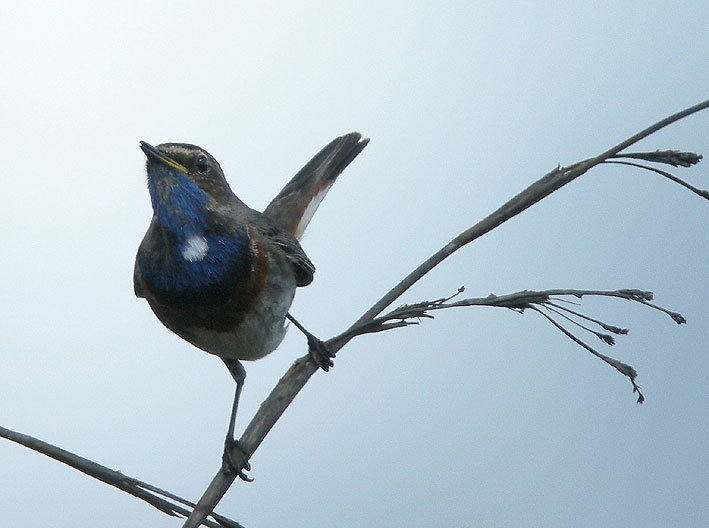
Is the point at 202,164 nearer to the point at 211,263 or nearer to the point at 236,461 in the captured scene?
the point at 211,263

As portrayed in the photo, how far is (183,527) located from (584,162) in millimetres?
1087

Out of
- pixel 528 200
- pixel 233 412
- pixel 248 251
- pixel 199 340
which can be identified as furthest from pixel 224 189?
pixel 528 200

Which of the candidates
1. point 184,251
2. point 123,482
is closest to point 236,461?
point 123,482

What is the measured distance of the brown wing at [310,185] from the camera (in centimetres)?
470

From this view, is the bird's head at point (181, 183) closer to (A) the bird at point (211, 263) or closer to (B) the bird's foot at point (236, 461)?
(A) the bird at point (211, 263)

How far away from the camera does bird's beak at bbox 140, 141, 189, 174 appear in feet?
10.5

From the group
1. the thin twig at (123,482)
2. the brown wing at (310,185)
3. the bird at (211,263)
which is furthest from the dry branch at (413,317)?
the brown wing at (310,185)

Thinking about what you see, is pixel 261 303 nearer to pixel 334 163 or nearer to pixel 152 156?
pixel 152 156

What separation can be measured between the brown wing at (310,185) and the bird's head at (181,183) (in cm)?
103

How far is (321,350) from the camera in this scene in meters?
2.11

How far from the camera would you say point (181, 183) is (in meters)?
3.39

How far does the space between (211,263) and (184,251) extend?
0.13 meters

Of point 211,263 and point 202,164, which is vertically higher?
point 202,164

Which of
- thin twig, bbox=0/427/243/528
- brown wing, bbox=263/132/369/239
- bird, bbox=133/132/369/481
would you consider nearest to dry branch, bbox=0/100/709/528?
thin twig, bbox=0/427/243/528
